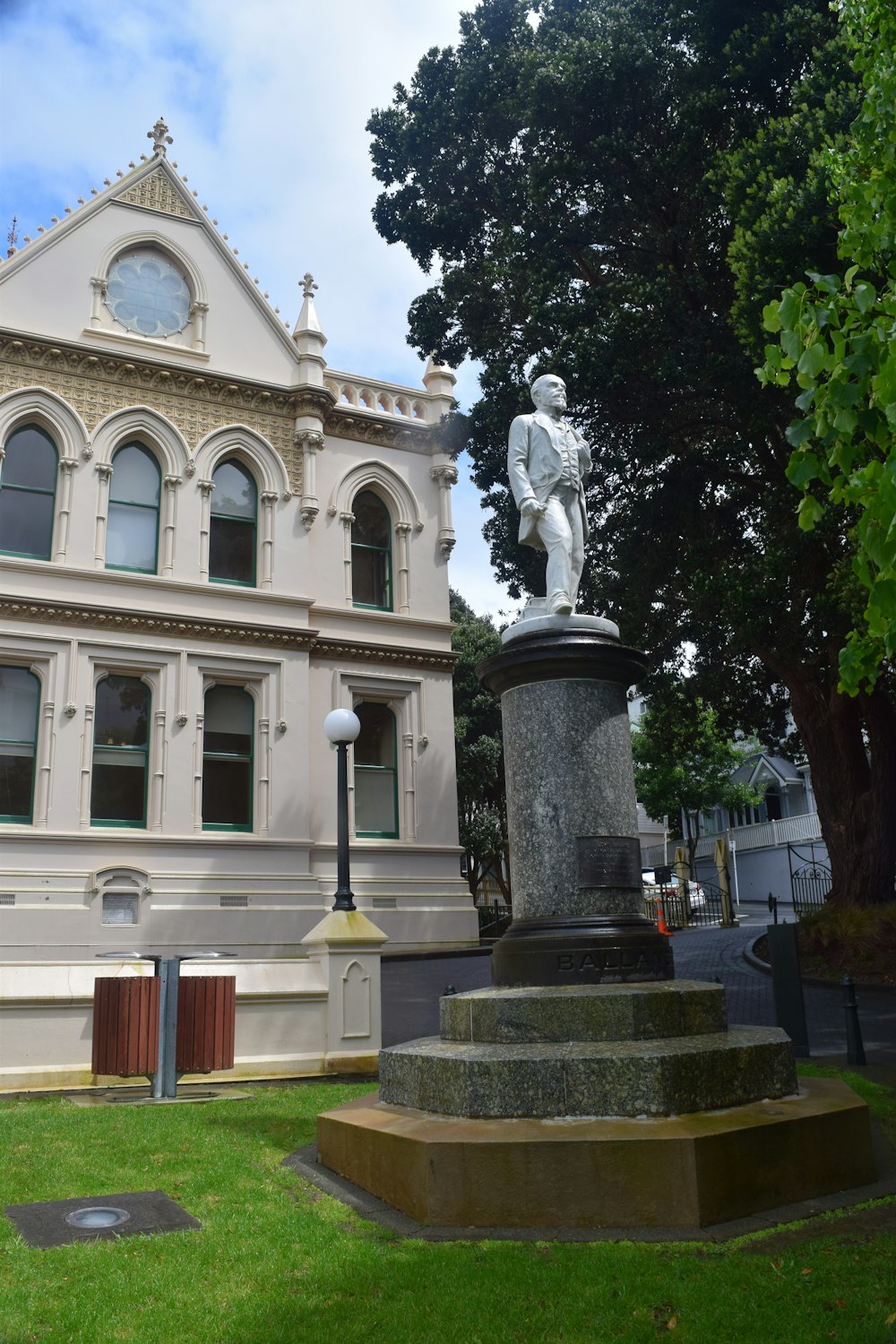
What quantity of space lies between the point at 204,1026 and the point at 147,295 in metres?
16.7

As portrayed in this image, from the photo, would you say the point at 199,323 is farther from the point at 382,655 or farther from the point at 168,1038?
the point at 168,1038

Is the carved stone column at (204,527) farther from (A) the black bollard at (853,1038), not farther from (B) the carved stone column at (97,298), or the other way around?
(A) the black bollard at (853,1038)

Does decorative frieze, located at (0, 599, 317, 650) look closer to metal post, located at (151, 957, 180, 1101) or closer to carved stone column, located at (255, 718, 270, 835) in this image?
carved stone column, located at (255, 718, 270, 835)

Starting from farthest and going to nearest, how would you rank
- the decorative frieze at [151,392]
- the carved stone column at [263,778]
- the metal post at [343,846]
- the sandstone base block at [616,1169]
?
the carved stone column at [263,778]
the decorative frieze at [151,392]
the metal post at [343,846]
the sandstone base block at [616,1169]

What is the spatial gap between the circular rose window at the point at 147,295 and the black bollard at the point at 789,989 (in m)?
17.5

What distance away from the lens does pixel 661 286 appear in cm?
1852

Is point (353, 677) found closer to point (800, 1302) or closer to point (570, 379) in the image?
point (570, 379)

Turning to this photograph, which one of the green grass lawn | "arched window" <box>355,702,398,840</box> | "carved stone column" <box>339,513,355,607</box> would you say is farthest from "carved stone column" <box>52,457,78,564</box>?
the green grass lawn

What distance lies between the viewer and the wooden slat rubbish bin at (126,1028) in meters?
10.6

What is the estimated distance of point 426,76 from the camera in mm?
22750

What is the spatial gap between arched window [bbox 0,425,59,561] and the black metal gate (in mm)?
18122

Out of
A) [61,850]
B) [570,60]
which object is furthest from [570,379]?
[61,850]

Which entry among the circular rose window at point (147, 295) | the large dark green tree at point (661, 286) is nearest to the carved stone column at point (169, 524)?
the circular rose window at point (147, 295)

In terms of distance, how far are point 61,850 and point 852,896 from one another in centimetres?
1396
